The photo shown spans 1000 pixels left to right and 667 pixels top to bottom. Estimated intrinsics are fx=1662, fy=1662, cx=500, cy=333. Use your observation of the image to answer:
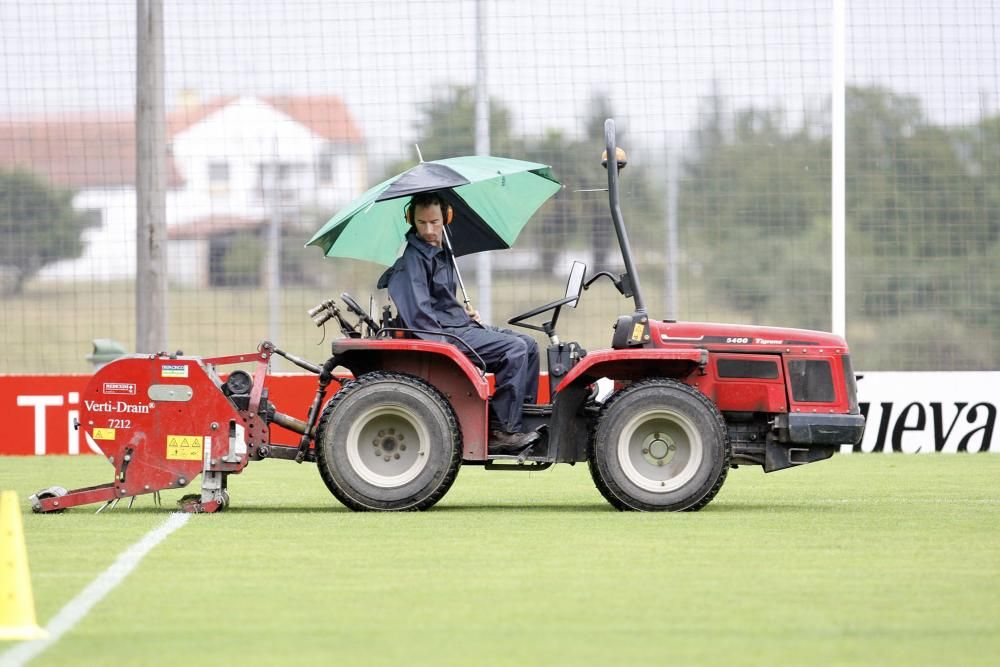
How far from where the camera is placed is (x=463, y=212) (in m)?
10.4

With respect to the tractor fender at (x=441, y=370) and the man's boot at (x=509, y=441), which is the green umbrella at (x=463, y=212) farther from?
the man's boot at (x=509, y=441)

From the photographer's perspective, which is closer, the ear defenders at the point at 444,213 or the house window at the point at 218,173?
the ear defenders at the point at 444,213

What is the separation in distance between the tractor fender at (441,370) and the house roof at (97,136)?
274 inches

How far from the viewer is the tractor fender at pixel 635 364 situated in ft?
30.7

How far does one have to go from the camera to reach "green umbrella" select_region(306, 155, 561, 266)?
31.8ft

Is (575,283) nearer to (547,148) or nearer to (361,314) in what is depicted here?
(361,314)

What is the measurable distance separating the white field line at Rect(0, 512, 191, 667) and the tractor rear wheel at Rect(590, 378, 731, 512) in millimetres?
2412

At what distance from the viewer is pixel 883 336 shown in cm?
1627

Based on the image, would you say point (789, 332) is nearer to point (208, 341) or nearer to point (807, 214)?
point (807, 214)

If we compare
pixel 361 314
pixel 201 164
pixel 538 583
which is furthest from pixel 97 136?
pixel 538 583

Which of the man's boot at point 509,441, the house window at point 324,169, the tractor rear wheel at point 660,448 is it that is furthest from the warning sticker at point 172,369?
the house window at point 324,169

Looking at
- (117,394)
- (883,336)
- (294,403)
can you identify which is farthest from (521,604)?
(883,336)

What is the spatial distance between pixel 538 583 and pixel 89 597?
1.76 m

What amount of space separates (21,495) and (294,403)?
4.10m
